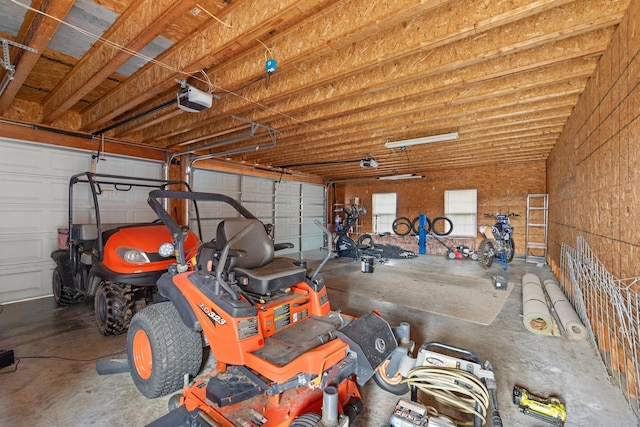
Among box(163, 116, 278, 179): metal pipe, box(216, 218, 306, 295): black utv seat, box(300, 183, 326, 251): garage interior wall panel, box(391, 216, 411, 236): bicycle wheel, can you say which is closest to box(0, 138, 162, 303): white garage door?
box(163, 116, 278, 179): metal pipe

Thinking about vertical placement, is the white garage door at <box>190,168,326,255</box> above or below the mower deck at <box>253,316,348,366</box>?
above

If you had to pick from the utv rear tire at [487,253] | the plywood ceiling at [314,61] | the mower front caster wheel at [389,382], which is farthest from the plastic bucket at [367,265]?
the mower front caster wheel at [389,382]

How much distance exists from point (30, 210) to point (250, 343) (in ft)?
16.4

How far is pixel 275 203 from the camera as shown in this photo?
341 inches

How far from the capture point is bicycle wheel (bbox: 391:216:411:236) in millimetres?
10117

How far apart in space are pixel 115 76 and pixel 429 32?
381 centimetres

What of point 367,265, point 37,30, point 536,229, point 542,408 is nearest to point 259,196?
point 367,265

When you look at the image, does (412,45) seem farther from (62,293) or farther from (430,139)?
(62,293)

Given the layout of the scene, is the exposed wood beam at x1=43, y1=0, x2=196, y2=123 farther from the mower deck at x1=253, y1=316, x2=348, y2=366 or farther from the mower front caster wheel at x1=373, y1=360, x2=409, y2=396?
the mower front caster wheel at x1=373, y1=360, x2=409, y2=396

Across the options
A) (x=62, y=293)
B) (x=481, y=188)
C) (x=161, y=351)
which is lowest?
(x=62, y=293)

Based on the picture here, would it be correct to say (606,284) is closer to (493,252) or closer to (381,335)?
(381,335)

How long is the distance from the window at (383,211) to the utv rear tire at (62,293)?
881 cm

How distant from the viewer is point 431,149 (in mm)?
6336

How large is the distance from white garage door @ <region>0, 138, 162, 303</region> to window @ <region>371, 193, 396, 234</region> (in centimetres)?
889
